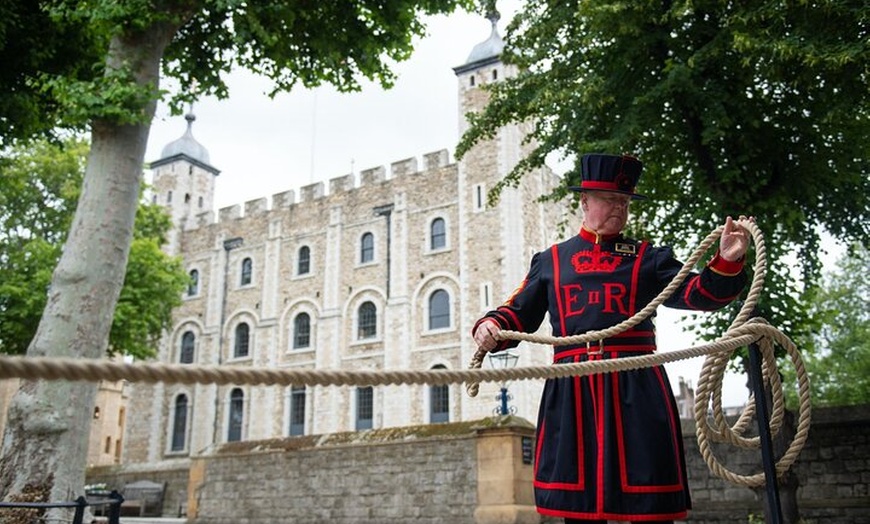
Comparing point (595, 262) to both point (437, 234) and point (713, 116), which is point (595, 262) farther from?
point (437, 234)

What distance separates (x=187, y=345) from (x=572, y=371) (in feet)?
120

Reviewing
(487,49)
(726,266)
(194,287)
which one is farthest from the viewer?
(194,287)

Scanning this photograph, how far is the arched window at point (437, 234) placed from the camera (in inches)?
1171

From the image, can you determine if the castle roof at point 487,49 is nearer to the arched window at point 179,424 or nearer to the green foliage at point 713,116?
the green foliage at point 713,116

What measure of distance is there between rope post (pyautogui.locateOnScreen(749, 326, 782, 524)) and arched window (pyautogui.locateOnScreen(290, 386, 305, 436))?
28811mm

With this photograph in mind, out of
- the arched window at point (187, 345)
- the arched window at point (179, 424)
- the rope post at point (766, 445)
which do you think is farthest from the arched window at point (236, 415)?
the rope post at point (766, 445)

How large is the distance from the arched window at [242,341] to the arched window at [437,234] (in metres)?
10.4

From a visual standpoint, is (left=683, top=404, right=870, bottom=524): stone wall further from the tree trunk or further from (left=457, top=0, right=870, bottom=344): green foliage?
the tree trunk

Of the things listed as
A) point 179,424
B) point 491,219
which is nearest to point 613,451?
point 491,219

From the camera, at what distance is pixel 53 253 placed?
21.9m

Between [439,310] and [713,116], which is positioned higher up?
[439,310]

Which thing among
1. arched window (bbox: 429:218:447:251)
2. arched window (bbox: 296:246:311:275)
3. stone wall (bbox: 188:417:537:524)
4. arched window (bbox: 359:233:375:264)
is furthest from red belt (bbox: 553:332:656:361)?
arched window (bbox: 296:246:311:275)

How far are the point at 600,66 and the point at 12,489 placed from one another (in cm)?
909

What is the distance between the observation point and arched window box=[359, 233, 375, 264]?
104 ft
